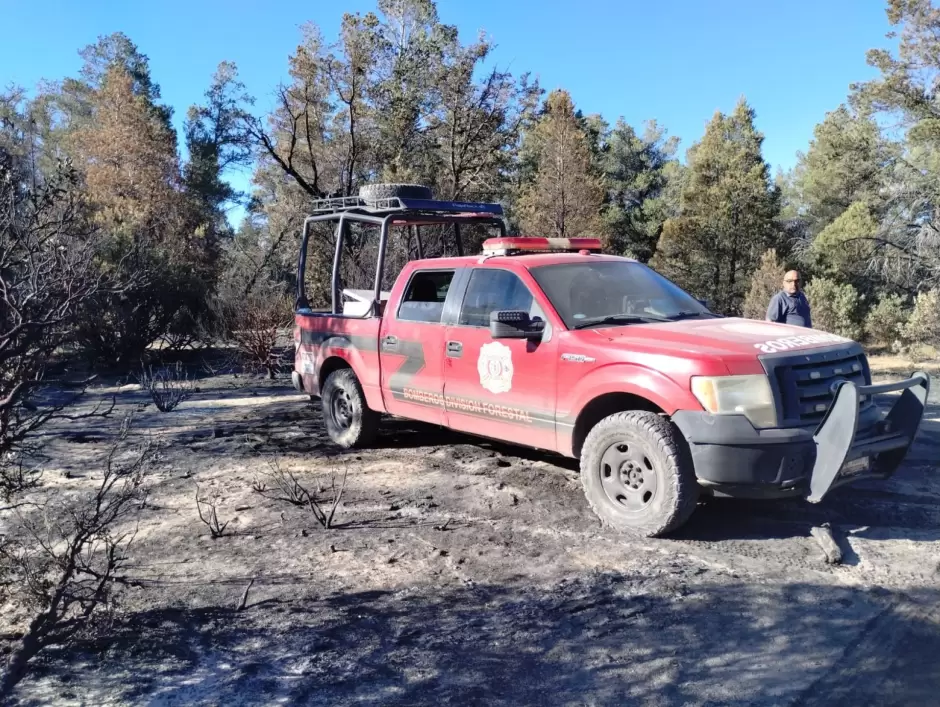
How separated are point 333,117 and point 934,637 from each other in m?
21.9

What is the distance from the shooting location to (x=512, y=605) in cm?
396

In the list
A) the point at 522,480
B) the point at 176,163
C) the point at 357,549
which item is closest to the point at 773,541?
the point at 522,480

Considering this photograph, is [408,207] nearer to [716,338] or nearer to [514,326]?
[514,326]

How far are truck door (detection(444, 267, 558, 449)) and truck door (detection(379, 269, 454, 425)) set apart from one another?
0.15 metres

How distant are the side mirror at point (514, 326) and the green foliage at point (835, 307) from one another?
1534 centimetres

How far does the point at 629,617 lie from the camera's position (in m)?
3.79

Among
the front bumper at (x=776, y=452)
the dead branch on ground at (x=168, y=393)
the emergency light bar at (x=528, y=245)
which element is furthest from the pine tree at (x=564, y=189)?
the front bumper at (x=776, y=452)

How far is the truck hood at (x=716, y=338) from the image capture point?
4.68 meters

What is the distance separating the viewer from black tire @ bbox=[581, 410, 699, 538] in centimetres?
467

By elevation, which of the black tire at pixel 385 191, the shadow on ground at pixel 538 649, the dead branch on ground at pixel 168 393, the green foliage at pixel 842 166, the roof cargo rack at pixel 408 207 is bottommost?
the shadow on ground at pixel 538 649

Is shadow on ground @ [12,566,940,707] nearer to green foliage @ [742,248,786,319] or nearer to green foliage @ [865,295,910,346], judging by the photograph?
green foliage @ [742,248,786,319]

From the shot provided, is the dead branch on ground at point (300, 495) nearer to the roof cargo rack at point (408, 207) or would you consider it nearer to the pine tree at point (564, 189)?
the roof cargo rack at point (408, 207)

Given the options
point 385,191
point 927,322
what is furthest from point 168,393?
point 927,322

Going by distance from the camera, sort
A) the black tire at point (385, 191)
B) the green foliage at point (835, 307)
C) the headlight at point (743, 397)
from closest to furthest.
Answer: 1. the headlight at point (743, 397)
2. the black tire at point (385, 191)
3. the green foliage at point (835, 307)
